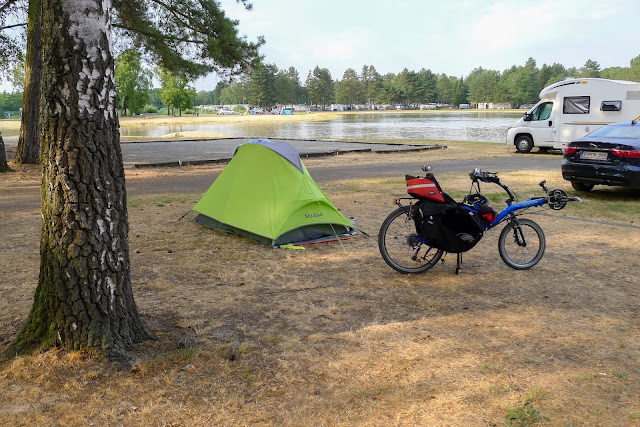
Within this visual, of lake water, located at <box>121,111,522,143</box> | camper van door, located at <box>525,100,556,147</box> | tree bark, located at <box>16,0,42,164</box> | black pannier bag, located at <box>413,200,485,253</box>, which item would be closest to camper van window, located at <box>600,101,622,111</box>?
camper van door, located at <box>525,100,556,147</box>

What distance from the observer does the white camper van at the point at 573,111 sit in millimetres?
17297

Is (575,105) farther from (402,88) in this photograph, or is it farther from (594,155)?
(402,88)

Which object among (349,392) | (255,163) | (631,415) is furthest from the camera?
(255,163)

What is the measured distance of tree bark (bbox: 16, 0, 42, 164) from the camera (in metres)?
13.8

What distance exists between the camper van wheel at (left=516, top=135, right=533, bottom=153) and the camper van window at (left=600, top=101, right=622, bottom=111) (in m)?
2.99

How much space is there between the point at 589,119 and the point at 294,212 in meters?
15.4

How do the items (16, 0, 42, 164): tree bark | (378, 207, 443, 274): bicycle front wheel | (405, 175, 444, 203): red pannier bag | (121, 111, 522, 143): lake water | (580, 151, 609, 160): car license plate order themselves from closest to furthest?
(405, 175, 444, 203): red pannier bag, (378, 207, 443, 274): bicycle front wheel, (580, 151, 609, 160): car license plate, (16, 0, 42, 164): tree bark, (121, 111, 522, 143): lake water

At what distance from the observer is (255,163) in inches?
272

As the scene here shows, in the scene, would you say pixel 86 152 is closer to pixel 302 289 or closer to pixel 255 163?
pixel 302 289

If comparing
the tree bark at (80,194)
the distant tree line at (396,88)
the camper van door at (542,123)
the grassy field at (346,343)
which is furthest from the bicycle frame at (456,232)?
the distant tree line at (396,88)

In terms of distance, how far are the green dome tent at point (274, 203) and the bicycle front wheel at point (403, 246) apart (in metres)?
1.42

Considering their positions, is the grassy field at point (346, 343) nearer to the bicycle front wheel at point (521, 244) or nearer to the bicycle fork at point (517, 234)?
the bicycle front wheel at point (521, 244)

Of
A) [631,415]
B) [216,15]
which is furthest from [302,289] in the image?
[216,15]

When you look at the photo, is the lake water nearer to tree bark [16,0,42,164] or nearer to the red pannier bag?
tree bark [16,0,42,164]
